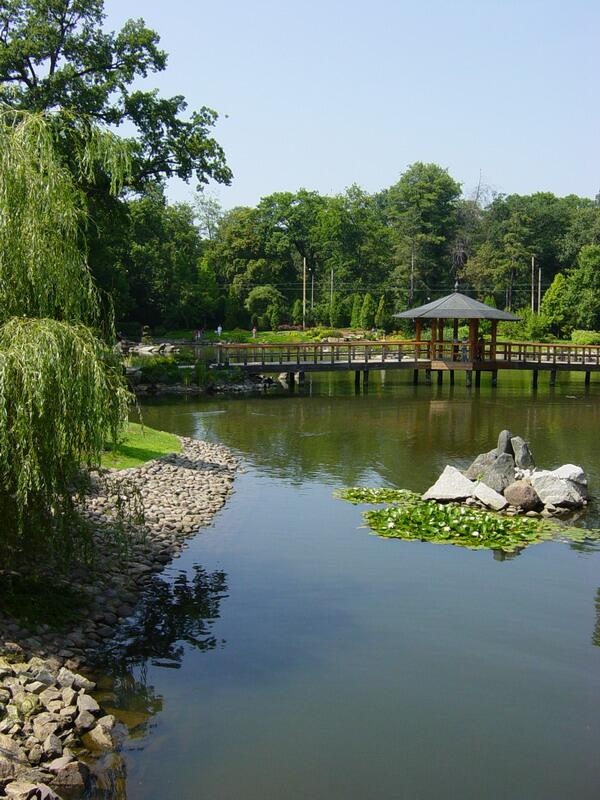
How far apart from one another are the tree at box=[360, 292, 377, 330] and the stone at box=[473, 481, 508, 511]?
50.8m

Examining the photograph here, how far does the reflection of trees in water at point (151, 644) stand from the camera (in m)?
7.96

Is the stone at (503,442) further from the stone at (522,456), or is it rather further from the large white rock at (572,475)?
the large white rock at (572,475)

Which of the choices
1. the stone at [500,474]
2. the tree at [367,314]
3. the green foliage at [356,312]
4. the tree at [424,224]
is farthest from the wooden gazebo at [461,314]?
the tree at [424,224]

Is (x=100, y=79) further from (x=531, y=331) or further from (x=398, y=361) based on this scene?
(x=531, y=331)

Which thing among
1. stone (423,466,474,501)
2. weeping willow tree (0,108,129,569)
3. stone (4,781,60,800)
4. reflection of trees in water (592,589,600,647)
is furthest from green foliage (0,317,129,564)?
stone (423,466,474,501)

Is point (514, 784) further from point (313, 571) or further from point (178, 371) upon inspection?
point (178, 371)

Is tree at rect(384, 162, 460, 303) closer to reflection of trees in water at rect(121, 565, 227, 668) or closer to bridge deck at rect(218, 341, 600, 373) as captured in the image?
bridge deck at rect(218, 341, 600, 373)

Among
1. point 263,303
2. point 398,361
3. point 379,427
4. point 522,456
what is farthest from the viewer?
point 263,303

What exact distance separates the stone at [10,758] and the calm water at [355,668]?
95 cm

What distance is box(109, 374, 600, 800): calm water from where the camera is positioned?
7.48 metres

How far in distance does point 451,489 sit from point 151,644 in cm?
→ 832

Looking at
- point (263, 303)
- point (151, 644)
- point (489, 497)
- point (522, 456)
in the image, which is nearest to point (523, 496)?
point (489, 497)

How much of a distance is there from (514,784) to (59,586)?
19.3 feet

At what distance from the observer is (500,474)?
55.6ft
